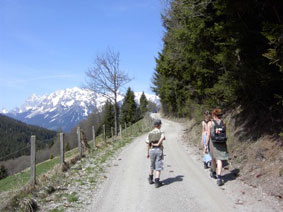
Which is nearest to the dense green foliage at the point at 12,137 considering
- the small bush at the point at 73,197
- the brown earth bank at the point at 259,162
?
the brown earth bank at the point at 259,162

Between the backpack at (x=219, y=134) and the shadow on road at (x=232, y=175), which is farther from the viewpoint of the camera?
the shadow on road at (x=232, y=175)

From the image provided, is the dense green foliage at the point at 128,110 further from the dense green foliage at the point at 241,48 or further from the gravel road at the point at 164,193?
the gravel road at the point at 164,193

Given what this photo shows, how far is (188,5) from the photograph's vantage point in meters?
9.38

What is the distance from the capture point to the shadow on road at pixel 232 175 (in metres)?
7.42

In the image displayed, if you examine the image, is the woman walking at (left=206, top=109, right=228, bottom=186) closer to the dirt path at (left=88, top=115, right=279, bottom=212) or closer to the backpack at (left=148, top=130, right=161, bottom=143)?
the dirt path at (left=88, top=115, right=279, bottom=212)

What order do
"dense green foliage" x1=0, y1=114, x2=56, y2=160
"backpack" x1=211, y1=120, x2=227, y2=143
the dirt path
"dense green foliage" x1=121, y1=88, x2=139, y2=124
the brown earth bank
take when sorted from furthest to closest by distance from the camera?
"dense green foliage" x1=0, y1=114, x2=56, y2=160
"dense green foliage" x1=121, y1=88, x2=139, y2=124
"backpack" x1=211, y1=120, x2=227, y2=143
the brown earth bank
the dirt path

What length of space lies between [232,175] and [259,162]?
88 centimetres

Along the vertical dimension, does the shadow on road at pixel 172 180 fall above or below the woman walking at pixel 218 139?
below

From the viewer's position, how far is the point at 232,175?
774 cm

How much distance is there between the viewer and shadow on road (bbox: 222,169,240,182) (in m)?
7.42

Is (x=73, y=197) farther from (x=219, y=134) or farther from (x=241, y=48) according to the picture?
(x=241, y=48)

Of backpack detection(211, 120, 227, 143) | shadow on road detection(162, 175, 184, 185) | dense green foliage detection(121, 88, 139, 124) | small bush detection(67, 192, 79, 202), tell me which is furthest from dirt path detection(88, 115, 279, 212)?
dense green foliage detection(121, 88, 139, 124)

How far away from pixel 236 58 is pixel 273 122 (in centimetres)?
273

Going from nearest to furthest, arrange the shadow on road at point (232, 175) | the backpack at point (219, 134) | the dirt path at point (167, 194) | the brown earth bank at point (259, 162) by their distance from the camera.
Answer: the dirt path at point (167, 194), the brown earth bank at point (259, 162), the backpack at point (219, 134), the shadow on road at point (232, 175)
